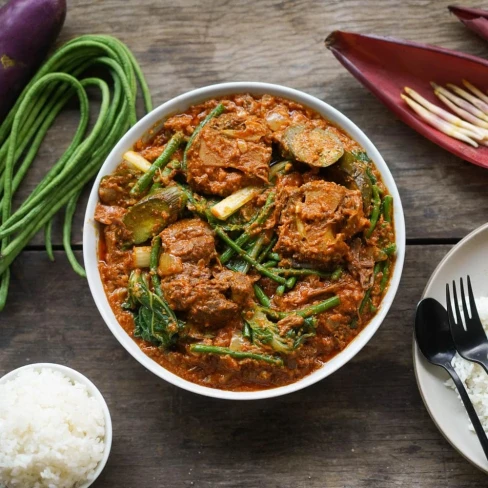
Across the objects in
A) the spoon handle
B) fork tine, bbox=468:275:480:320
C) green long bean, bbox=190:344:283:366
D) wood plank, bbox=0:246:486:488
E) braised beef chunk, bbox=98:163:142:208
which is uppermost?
braised beef chunk, bbox=98:163:142:208

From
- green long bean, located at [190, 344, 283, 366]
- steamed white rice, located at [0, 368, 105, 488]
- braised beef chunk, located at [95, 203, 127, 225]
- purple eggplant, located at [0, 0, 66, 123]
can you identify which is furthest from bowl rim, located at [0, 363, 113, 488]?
purple eggplant, located at [0, 0, 66, 123]

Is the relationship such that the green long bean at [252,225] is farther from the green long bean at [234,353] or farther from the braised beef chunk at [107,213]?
the braised beef chunk at [107,213]

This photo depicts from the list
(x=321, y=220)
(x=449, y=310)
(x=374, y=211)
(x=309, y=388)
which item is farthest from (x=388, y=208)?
(x=309, y=388)

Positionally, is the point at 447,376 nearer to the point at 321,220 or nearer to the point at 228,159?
the point at 321,220

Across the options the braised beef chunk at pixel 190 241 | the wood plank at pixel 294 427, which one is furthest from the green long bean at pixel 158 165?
the wood plank at pixel 294 427

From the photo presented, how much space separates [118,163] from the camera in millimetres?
2578

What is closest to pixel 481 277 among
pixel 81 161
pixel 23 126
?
pixel 81 161

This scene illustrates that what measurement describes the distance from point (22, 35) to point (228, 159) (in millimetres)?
1133

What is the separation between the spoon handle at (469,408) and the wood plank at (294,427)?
25cm

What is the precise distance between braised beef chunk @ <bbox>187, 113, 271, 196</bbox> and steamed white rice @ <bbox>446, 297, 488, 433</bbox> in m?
1.08

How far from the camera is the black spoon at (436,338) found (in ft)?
8.51

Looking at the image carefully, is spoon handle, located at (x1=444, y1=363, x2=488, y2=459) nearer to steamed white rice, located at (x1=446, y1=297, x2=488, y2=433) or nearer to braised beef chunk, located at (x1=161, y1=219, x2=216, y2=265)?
steamed white rice, located at (x1=446, y1=297, x2=488, y2=433)

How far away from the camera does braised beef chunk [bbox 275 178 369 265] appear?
2363 mm

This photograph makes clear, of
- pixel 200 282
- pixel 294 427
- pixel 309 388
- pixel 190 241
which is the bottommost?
pixel 294 427
